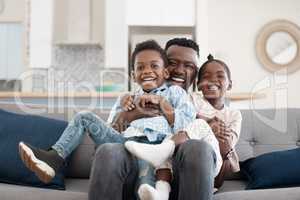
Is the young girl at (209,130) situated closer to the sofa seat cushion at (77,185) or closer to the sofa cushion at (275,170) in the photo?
the sofa cushion at (275,170)

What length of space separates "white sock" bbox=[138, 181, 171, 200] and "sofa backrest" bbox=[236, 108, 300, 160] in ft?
2.41

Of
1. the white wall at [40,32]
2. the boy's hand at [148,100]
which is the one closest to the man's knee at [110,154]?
the boy's hand at [148,100]

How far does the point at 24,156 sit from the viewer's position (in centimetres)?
144

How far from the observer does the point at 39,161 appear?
1.46 metres

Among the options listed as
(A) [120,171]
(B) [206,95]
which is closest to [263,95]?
(B) [206,95]

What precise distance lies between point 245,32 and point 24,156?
14.4 ft

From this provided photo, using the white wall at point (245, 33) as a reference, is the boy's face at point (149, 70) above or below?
below

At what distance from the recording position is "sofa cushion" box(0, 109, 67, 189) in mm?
1807

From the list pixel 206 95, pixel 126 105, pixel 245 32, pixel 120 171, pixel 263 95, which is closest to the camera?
pixel 120 171

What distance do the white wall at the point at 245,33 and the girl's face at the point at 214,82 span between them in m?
3.50

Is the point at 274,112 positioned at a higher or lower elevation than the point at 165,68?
lower

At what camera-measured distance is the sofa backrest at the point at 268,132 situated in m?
2.04

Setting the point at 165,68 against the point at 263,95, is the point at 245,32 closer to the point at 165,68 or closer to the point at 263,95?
the point at 263,95

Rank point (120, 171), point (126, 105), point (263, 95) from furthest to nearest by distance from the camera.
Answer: point (263, 95) → point (126, 105) → point (120, 171)
